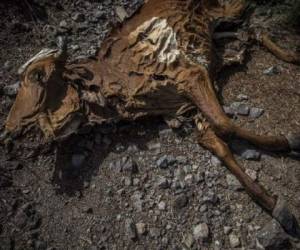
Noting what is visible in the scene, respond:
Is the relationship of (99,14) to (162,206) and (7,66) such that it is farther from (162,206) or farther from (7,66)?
(162,206)

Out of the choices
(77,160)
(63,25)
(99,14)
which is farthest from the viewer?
(99,14)

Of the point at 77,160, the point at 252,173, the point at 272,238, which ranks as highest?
the point at 77,160

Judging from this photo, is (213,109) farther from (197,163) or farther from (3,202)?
(3,202)

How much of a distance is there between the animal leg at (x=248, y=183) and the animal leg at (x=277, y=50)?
1.35 meters

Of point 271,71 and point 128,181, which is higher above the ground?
point 128,181

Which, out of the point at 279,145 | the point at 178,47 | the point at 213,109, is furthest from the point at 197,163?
the point at 178,47

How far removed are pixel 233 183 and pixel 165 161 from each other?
2.15ft

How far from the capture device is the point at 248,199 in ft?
11.9

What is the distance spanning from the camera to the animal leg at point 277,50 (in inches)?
175

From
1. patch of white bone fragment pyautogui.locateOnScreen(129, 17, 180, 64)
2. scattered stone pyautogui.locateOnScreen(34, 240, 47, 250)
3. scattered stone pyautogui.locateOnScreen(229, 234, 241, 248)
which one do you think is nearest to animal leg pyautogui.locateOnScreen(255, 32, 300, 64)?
patch of white bone fragment pyautogui.locateOnScreen(129, 17, 180, 64)

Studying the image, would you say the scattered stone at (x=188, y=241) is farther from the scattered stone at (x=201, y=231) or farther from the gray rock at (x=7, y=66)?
the gray rock at (x=7, y=66)

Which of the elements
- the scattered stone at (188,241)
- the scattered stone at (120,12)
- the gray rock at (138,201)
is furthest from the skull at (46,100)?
the scattered stone at (120,12)

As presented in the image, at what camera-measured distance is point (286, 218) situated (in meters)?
3.38

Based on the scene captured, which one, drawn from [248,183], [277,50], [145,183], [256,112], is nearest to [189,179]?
[145,183]
